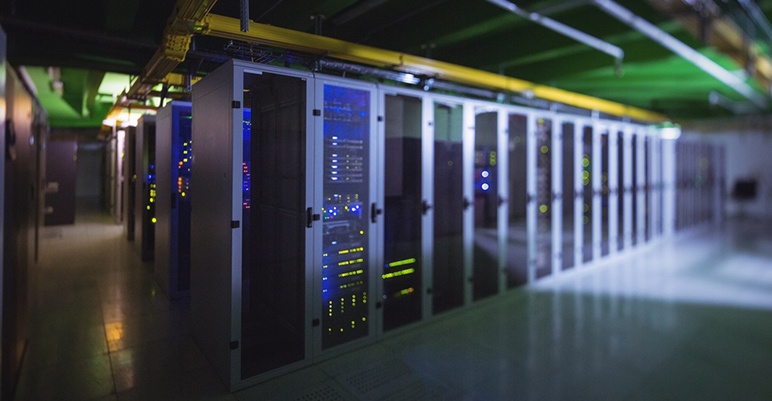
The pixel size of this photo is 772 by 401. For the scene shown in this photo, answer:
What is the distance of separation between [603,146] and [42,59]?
674 cm

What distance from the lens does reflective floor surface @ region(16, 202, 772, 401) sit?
8.18 feet

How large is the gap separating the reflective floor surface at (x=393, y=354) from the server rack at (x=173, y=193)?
0.17 metres

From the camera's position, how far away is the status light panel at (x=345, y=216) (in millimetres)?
2998

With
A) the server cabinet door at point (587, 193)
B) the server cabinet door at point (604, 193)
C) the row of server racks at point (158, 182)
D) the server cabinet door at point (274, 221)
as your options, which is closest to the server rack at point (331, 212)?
the server cabinet door at point (274, 221)

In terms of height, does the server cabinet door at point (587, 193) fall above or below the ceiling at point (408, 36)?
below

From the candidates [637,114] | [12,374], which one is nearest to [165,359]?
[12,374]

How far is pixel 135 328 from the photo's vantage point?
2654 mm

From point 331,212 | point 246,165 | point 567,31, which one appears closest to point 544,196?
point 567,31

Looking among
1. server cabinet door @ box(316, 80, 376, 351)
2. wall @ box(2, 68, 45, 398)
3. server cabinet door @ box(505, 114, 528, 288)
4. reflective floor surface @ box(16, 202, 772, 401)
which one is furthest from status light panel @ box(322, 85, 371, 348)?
server cabinet door @ box(505, 114, 528, 288)

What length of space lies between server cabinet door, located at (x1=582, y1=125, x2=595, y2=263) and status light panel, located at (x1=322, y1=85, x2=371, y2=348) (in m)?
4.01

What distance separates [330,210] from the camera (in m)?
3.02

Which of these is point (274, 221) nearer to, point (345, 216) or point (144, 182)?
point (345, 216)

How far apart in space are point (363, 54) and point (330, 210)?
4.04 feet

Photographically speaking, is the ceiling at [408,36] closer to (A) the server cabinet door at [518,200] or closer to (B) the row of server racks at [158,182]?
(B) the row of server racks at [158,182]
